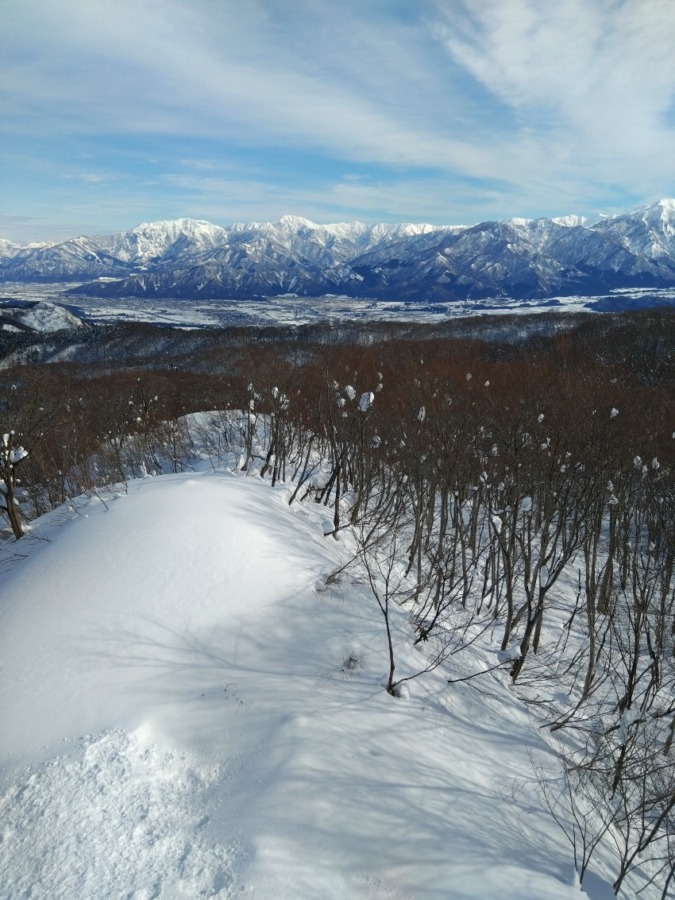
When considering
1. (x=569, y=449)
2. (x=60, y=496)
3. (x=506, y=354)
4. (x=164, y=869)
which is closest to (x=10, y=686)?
(x=164, y=869)

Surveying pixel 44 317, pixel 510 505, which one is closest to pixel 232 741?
pixel 510 505

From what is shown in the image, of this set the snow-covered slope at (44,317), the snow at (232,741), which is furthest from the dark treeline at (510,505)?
the snow-covered slope at (44,317)

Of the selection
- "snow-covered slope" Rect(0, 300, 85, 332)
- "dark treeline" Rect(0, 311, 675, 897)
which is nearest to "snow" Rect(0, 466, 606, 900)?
"dark treeline" Rect(0, 311, 675, 897)

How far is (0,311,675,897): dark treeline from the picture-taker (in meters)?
10.8

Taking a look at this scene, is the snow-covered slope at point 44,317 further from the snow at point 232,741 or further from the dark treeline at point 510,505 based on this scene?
the snow at point 232,741

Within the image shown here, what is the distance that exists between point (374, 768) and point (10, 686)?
6.46 metres

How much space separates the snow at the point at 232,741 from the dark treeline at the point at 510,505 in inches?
42.7

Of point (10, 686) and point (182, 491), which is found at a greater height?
point (182, 491)

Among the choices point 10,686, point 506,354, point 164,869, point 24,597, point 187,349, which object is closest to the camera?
point 164,869

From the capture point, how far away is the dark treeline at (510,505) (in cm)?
1077

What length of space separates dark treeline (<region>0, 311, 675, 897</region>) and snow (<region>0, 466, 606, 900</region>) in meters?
1.08

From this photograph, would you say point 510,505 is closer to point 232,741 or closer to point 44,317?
point 232,741

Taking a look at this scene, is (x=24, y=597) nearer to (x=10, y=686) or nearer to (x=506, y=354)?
(x=10, y=686)

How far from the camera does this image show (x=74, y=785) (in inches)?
275
